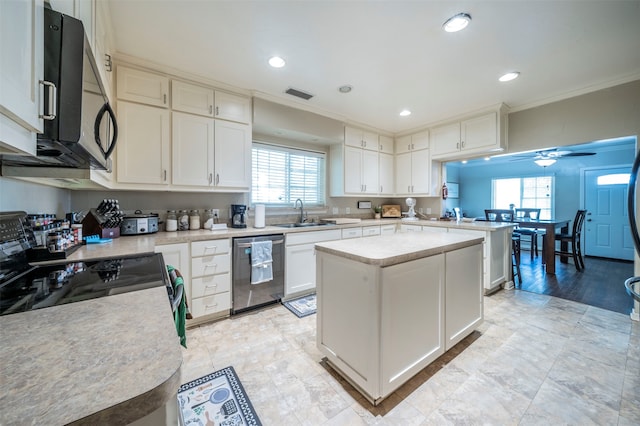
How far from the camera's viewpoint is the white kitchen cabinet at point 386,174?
442 cm

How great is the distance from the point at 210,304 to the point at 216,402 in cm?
108

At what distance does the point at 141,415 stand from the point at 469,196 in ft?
28.4

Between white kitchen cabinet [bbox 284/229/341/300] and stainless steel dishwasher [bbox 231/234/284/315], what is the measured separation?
86mm

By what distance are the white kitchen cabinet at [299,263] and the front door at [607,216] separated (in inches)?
245

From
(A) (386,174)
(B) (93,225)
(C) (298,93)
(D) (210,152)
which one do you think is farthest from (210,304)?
(A) (386,174)

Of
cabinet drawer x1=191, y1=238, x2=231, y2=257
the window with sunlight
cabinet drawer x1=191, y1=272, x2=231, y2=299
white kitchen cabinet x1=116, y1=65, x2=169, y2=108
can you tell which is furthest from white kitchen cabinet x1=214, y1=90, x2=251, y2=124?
the window with sunlight

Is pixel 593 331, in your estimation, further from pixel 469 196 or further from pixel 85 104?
pixel 469 196

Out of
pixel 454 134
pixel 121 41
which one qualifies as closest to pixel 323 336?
pixel 121 41

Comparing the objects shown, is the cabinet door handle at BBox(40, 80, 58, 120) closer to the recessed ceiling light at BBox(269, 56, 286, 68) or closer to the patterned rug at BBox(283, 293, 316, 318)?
the recessed ceiling light at BBox(269, 56, 286, 68)

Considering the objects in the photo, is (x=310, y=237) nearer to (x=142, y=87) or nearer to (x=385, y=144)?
(x=142, y=87)

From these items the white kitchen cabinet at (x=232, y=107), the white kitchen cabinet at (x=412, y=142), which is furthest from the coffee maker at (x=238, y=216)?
the white kitchen cabinet at (x=412, y=142)

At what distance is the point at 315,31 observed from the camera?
1.91 metres

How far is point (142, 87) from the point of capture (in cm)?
233

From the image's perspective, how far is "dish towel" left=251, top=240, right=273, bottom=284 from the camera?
264 centimetres
